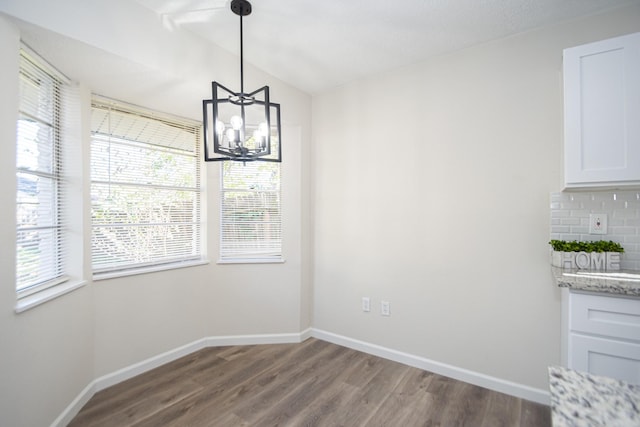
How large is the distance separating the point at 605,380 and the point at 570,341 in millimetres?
1419

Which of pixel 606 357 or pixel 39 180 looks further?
pixel 39 180

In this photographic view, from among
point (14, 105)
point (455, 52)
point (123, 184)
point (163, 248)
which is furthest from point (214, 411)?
point (455, 52)

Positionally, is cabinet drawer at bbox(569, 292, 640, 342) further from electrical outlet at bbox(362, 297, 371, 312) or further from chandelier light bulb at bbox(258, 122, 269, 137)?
chandelier light bulb at bbox(258, 122, 269, 137)

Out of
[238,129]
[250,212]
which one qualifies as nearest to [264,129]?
[238,129]

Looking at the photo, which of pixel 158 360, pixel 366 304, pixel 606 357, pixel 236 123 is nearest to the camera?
pixel 606 357

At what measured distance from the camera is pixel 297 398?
2193 millimetres

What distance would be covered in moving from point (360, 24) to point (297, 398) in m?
2.72

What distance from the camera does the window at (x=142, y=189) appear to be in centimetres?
238

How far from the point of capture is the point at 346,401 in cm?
216

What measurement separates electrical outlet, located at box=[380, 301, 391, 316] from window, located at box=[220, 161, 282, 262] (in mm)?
1126

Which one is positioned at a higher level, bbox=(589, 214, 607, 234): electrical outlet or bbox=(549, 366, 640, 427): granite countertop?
bbox=(589, 214, 607, 234): electrical outlet

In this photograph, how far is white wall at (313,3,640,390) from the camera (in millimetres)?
2145

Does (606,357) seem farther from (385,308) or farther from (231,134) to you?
(231,134)

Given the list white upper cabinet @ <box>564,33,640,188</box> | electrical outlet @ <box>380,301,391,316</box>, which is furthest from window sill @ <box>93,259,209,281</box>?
white upper cabinet @ <box>564,33,640,188</box>
